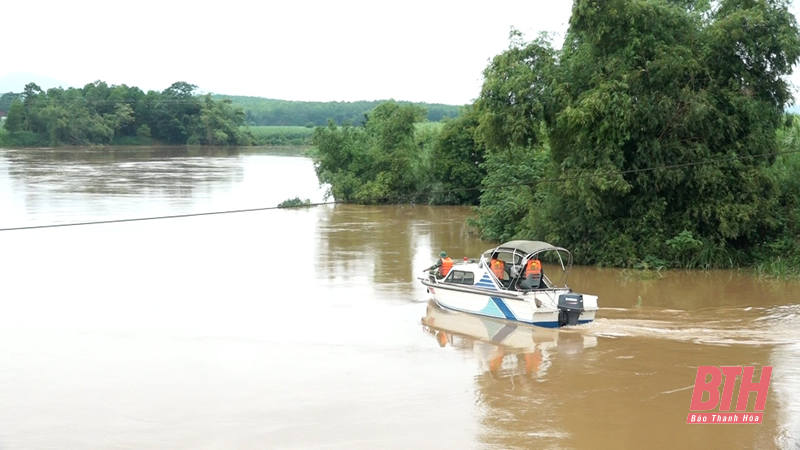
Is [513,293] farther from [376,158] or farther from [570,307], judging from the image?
[376,158]

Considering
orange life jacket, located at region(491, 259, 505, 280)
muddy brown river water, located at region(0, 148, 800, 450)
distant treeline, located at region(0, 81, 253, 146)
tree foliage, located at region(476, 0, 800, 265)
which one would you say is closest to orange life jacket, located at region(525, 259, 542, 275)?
orange life jacket, located at region(491, 259, 505, 280)

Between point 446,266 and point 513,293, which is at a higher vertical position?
point 446,266

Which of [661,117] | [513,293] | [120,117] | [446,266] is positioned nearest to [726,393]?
[513,293]

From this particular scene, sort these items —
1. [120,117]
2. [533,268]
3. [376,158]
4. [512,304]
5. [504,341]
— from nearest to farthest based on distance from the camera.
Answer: [504,341] < [512,304] < [533,268] < [376,158] < [120,117]

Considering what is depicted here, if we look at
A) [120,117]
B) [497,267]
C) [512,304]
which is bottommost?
[512,304]

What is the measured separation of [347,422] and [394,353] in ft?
12.8

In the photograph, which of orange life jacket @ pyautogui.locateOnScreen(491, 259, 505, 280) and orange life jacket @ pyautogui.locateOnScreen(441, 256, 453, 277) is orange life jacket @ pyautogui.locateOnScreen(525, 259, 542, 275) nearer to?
orange life jacket @ pyautogui.locateOnScreen(491, 259, 505, 280)

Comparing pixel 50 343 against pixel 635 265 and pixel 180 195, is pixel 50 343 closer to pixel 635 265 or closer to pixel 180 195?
pixel 635 265

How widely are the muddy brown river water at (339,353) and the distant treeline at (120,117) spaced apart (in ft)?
205

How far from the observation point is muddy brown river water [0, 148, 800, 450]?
494 inches

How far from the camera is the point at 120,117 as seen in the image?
92438mm

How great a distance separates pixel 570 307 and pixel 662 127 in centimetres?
891

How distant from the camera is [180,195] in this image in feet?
141

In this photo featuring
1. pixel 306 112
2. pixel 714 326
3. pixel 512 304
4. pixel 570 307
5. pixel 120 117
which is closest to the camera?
pixel 570 307
